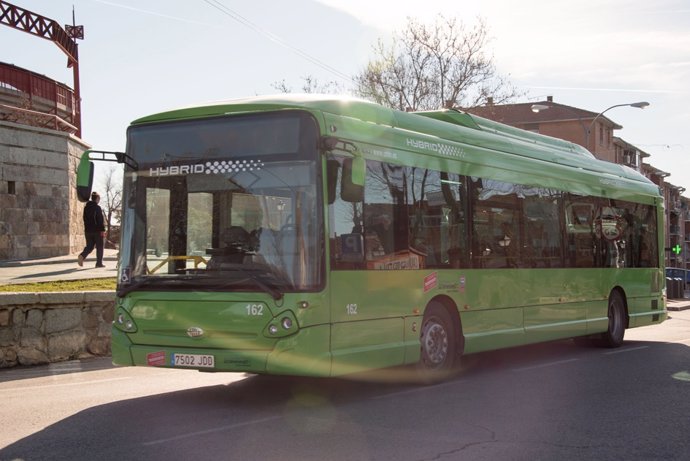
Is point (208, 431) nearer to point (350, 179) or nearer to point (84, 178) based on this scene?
point (350, 179)

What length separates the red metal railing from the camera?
24.8 meters

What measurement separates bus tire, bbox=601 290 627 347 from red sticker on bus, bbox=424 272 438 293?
5.97 meters

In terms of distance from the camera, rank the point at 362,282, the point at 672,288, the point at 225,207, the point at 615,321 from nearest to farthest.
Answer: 1. the point at 225,207
2. the point at 362,282
3. the point at 615,321
4. the point at 672,288

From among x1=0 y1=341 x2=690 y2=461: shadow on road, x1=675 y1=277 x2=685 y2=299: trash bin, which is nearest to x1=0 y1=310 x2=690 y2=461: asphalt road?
x1=0 y1=341 x2=690 y2=461: shadow on road

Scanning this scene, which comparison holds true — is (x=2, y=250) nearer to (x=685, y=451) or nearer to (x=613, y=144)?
(x=685, y=451)

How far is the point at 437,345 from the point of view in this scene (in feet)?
33.1

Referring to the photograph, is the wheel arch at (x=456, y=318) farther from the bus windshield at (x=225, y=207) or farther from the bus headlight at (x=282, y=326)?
the bus headlight at (x=282, y=326)

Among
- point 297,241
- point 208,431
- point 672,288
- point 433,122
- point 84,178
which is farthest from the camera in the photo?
point 672,288

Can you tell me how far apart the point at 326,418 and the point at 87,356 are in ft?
21.5

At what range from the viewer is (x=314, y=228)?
8141 millimetres

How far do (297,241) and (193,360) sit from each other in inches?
58.0

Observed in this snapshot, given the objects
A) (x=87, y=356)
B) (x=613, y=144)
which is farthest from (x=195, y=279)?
(x=613, y=144)

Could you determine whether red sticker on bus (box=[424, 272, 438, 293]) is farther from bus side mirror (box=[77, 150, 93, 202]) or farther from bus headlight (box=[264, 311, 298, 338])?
bus side mirror (box=[77, 150, 93, 202])

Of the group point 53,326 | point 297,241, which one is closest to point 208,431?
point 297,241
